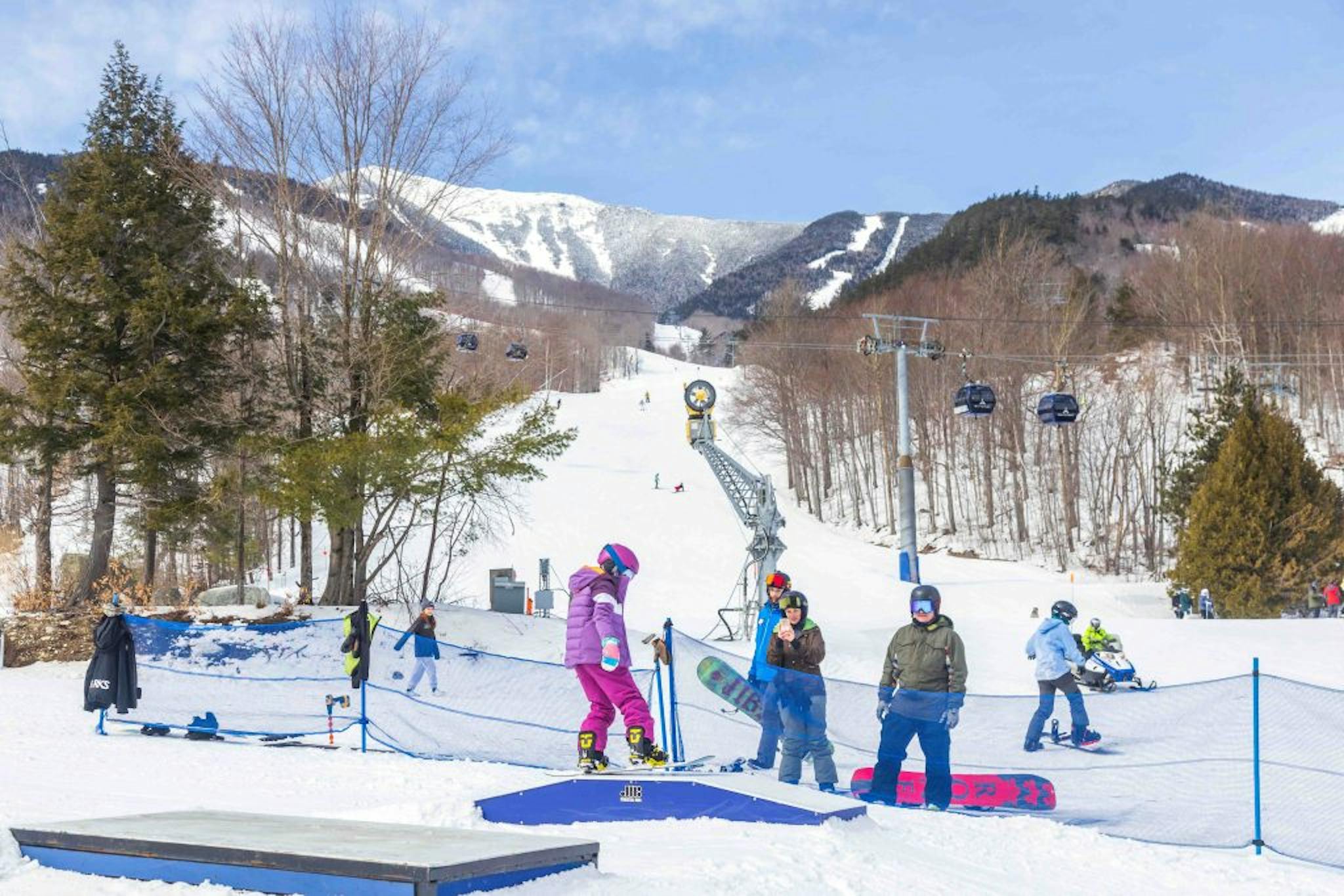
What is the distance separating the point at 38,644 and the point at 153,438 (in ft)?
14.6

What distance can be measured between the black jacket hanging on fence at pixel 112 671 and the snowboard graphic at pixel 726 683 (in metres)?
7.75

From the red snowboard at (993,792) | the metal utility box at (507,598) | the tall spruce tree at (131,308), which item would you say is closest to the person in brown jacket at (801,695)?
the red snowboard at (993,792)

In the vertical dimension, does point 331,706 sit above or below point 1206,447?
below

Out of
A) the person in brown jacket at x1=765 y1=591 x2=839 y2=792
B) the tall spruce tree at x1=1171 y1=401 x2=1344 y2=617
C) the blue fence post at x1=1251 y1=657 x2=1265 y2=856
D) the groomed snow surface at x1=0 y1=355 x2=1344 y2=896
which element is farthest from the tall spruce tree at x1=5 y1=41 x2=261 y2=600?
the tall spruce tree at x1=1171 y1=401 x2=1344 y2=617

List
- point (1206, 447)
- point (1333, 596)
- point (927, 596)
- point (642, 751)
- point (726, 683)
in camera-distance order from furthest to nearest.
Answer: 1. point (1206, 447)
2. point (1333, 596)
3. point (726, 683)
4. point (927, 596)
5. point (642, 751)

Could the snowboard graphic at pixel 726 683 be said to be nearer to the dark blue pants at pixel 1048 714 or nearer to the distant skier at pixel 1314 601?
the dark blue pants at pixel 1048 714

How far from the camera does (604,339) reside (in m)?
168

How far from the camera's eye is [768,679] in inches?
397

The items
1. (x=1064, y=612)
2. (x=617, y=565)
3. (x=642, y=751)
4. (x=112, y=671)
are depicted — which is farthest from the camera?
(x=112, y=671)

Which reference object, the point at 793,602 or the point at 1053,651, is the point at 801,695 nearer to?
the point at 793,602

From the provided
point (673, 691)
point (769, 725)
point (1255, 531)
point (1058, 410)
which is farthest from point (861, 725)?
point (1255, 531)

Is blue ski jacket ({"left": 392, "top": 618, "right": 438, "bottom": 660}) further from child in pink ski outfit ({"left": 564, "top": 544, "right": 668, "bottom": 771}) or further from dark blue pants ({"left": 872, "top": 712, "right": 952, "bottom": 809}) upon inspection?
dark blue pants ({"left": 872, "top": 712, "right": 952, "bottom": 809})

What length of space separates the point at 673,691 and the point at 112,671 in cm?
759

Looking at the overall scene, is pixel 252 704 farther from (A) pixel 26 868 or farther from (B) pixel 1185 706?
(B) pixel 1185 706
